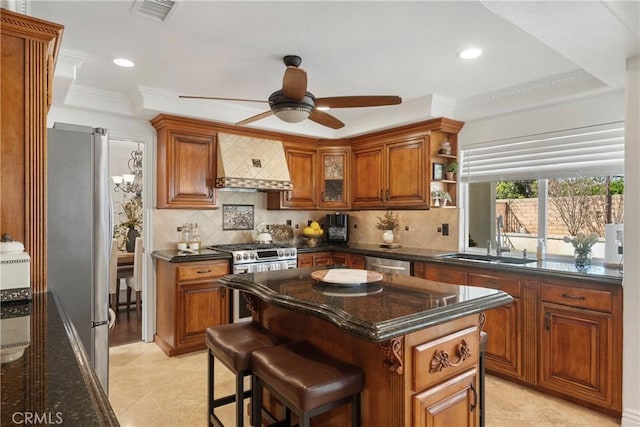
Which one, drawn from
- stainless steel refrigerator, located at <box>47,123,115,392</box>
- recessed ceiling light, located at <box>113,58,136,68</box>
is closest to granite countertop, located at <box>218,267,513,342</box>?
stainless steel refrigerator, located at <box>47,123,115,392</box>

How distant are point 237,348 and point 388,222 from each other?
327cm

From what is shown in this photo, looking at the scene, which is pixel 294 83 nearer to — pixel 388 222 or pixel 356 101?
pixel 356 101

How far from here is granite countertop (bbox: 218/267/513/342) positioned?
4.70 feet

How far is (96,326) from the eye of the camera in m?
2.30

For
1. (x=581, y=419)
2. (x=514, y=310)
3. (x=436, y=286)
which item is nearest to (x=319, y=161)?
(x=514, y=310)

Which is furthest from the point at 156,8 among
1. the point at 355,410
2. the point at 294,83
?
the point at 355,410

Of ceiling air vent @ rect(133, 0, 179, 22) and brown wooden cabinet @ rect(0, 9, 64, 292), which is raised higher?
ceiling air vent @ rect(133, 0, 179, 22)

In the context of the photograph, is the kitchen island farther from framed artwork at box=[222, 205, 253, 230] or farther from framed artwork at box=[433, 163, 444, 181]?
framed artwork at box=[222, 205, 253, 230]

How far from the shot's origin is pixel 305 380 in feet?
5.17

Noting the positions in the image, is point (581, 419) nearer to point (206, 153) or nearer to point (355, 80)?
point (355, 80)

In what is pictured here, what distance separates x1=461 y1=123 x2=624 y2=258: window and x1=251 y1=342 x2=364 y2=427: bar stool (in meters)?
2.79

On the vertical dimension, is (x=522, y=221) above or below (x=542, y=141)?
below

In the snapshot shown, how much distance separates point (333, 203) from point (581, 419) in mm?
3298

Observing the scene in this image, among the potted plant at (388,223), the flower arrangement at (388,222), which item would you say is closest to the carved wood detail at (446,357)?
the potted plant at (388,223)
